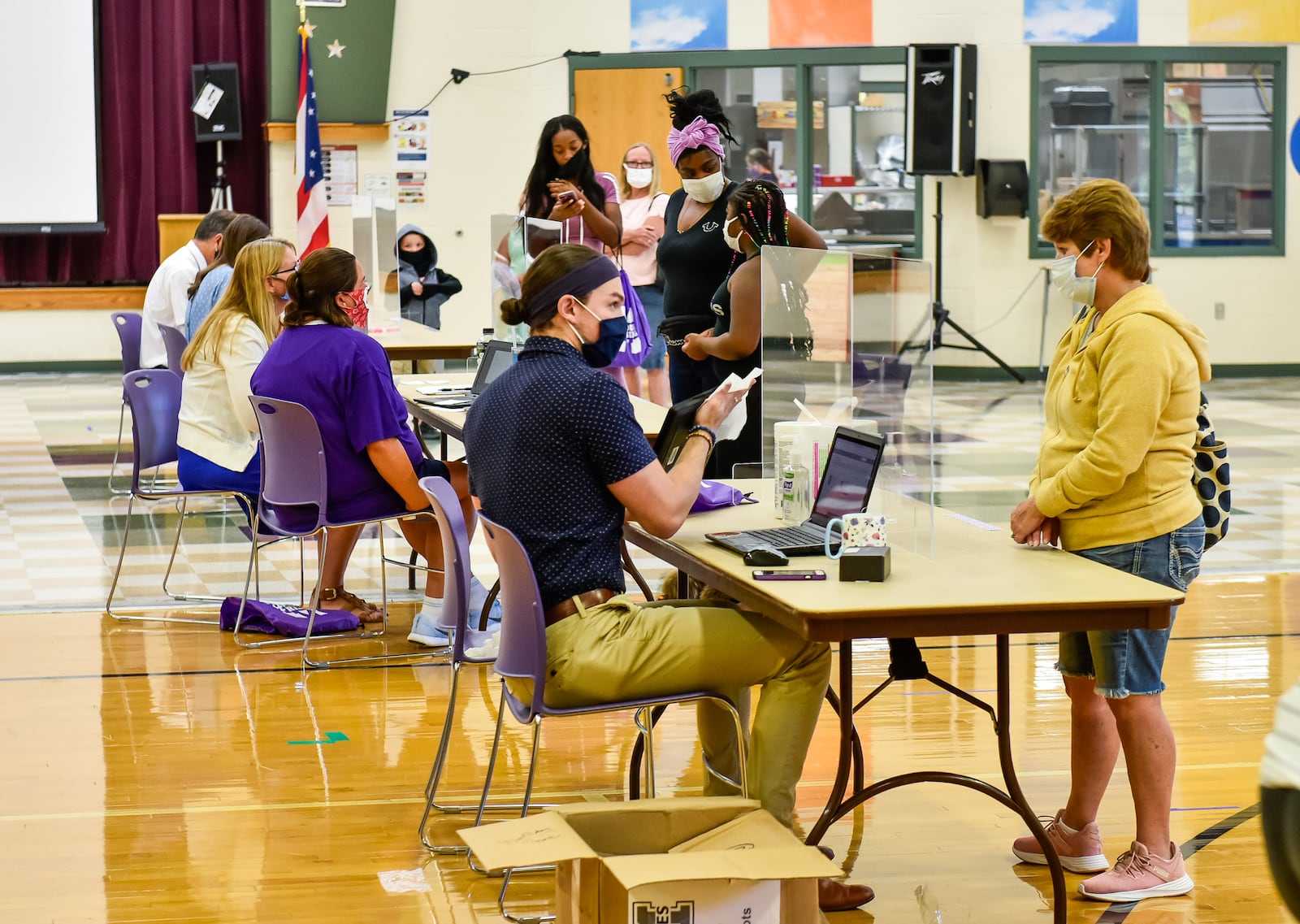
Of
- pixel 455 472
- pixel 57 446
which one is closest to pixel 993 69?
pixel 57 446

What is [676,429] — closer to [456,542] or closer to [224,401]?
[456,542]

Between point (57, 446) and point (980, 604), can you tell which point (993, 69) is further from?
point (980, 604)

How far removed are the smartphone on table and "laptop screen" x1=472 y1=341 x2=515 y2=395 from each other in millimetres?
2817

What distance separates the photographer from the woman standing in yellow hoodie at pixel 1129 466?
304 centimetres

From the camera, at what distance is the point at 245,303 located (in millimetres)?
5453

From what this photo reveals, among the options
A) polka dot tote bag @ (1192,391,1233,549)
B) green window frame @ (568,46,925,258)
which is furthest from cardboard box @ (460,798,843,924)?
green window frame @ (568,46,925,258)

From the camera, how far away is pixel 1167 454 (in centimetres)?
311

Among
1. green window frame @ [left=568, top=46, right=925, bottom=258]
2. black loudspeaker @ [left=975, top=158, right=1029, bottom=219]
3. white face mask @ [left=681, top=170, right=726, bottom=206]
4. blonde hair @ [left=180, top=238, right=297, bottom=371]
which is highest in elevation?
green window frame @ [left=568, top=46, right=925, bottom=258]

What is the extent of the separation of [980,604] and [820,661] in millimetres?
456

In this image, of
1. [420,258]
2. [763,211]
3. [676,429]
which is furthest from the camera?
[420,258]

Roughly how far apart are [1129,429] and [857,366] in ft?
1.99

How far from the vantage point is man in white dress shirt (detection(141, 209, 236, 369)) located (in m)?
7.50

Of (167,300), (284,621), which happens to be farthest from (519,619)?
(167,300)

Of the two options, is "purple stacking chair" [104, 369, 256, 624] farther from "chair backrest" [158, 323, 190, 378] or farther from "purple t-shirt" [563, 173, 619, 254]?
"purple t-shirt" [563, 173, 619, 254]
